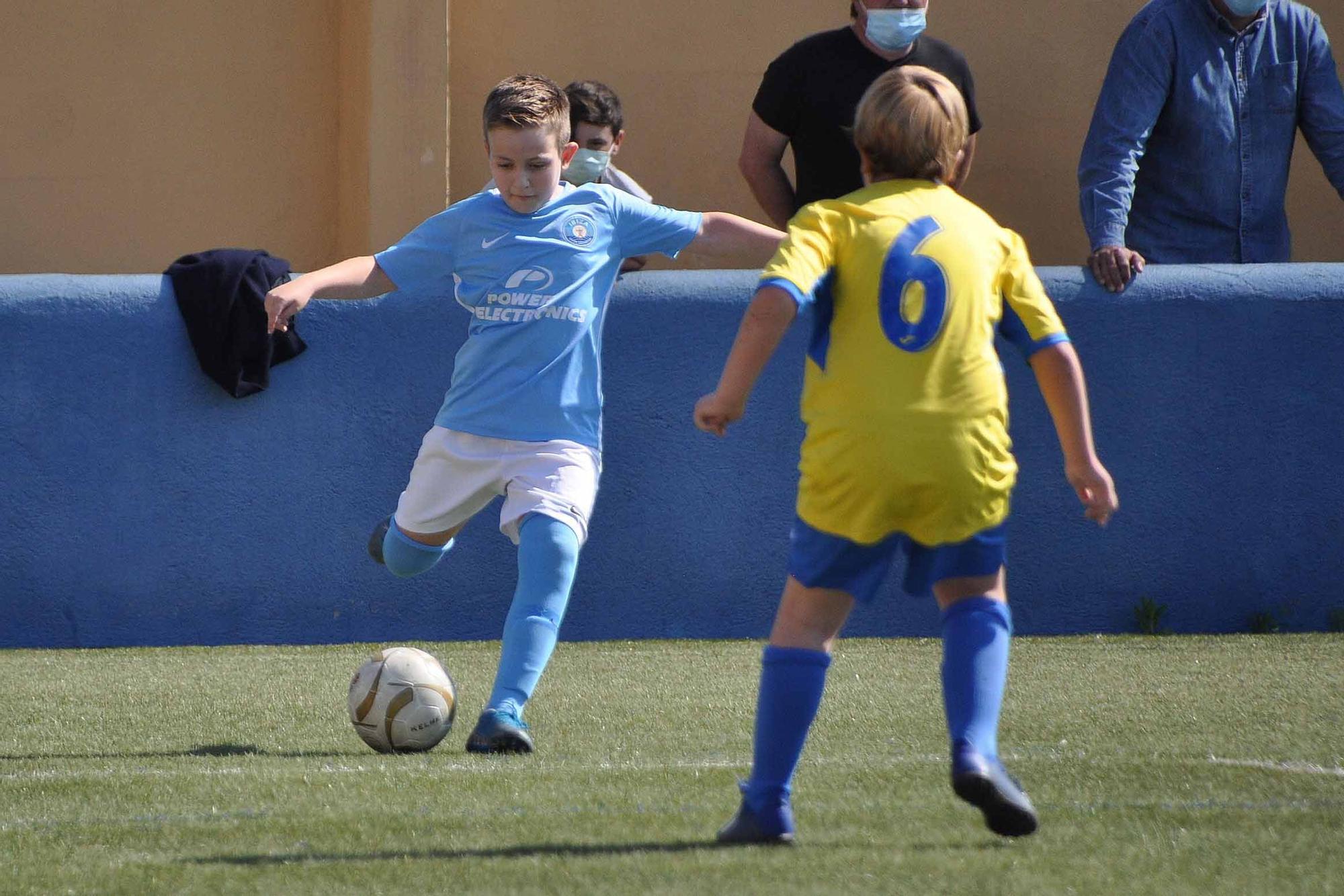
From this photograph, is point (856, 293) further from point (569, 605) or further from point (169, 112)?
point (169, 112)

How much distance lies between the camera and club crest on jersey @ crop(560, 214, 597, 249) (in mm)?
4871

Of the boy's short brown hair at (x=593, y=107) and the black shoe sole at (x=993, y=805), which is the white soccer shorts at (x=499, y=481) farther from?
the boy's short brown hair at (x=593, y=107)

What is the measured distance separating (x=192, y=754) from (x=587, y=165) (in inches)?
112

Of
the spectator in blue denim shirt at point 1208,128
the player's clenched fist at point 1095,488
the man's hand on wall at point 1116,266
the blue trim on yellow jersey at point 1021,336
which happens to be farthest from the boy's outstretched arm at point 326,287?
the spectator in blue denim shirt at point 1208,128

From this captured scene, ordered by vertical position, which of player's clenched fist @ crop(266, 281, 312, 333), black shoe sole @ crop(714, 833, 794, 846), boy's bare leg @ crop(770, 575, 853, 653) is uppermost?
player's clenched fist @ crop(266, 281, 312, 333)

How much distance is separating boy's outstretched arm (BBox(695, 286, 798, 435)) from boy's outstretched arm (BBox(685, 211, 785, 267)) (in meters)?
1.82

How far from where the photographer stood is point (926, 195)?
3.31 metres

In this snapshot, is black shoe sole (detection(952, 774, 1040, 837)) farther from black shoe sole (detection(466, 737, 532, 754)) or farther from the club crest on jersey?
the club crest on jersey

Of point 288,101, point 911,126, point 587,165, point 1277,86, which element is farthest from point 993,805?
point 288,101

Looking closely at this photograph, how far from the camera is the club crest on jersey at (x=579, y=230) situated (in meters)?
4.87

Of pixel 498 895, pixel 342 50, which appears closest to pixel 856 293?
pixel 498 895

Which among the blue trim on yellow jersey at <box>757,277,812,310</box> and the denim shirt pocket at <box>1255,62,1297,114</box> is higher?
the blue trim on yellow jersey at <box>757,277,812,310</box>

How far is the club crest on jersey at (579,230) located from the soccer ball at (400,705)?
1.22m

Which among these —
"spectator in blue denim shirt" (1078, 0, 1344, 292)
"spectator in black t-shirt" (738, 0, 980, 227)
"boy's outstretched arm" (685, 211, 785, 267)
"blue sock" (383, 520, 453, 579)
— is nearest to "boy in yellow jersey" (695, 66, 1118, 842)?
"boy's outstretched arm" (685, 211, 785, 267)
